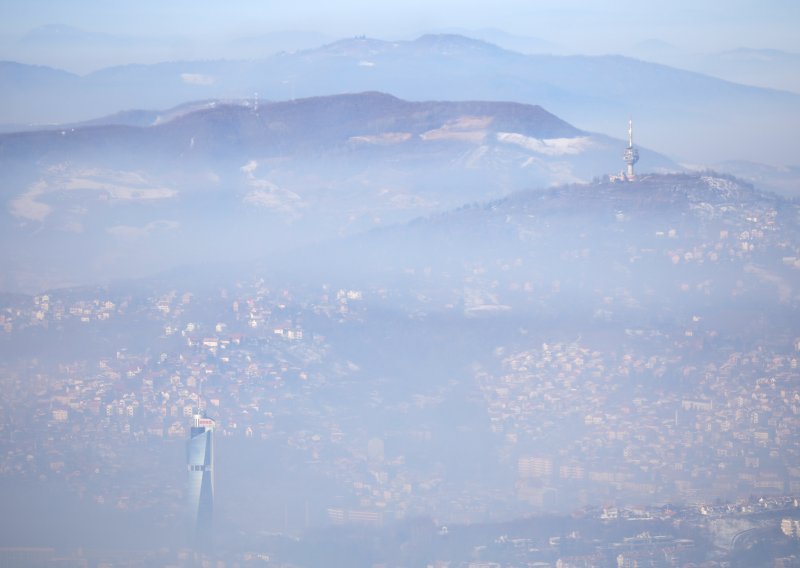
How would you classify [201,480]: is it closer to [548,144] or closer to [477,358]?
[477,358]

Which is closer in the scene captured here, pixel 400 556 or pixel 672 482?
pixel 400 556

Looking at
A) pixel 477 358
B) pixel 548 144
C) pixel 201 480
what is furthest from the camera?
pixel 548 144

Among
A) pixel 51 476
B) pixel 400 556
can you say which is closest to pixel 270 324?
pixel 51 476

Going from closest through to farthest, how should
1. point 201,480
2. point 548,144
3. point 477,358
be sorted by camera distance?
point 201,480, point 477,358, point 548,144

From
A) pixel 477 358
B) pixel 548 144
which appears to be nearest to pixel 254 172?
pixel 548 144

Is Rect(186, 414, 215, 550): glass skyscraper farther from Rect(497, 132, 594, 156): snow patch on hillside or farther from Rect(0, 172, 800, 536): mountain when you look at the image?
Rect(497, 132, 594, 156): snow patch on hillside

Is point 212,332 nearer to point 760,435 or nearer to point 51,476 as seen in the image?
point 51,476

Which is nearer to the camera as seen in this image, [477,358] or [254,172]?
[477,358]
